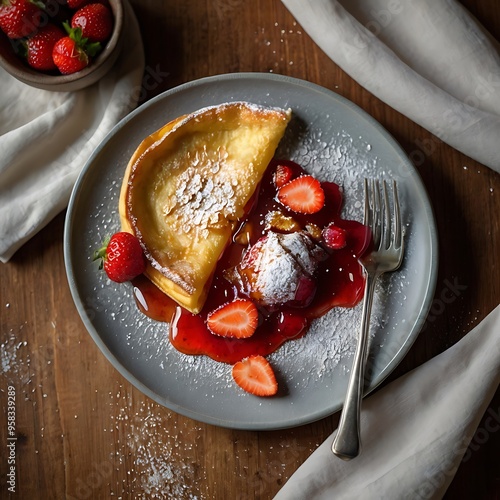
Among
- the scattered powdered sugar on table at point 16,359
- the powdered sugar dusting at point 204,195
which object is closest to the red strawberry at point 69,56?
the powdered sugar dusting at point 204,195

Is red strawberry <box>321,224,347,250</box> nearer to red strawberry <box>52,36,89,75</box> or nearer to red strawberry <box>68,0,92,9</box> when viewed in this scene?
red strawberry <box>52,36,89,75</box>

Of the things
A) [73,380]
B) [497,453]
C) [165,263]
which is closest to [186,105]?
[165,263]

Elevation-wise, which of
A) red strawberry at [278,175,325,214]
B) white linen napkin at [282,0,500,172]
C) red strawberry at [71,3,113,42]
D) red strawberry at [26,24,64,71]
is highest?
white linen napkin at [282,0,500,172]

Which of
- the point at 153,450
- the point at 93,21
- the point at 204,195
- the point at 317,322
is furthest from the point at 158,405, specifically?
the point at 93,21

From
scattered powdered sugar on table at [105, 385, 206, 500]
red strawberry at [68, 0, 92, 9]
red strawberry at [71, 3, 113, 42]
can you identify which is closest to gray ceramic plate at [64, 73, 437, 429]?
scattered powdered sugar on table at [105, 385, 206, 500]

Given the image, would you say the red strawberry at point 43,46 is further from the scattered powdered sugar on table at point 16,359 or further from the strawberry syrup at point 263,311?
the scattered powdered sugar on table at point 16,359

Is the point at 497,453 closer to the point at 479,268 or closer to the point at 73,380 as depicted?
the point at 479,268
